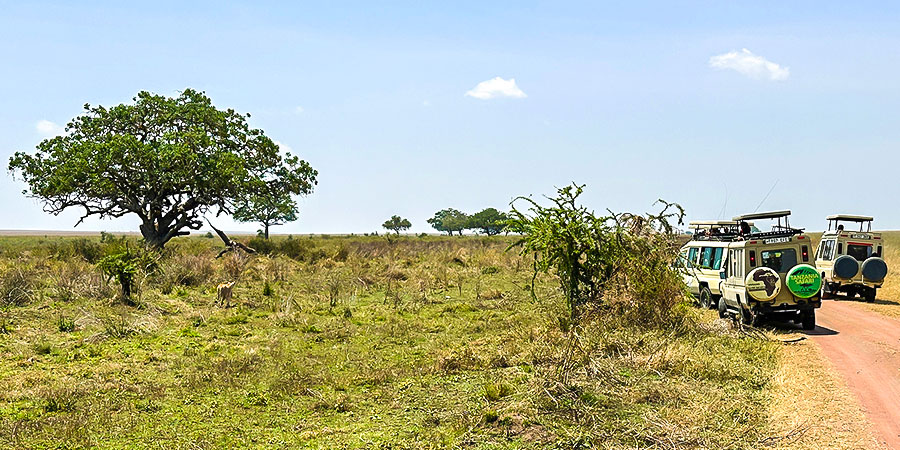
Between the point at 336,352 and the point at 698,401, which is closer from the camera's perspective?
the point at 698,401

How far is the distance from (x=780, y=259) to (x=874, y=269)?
275 inches

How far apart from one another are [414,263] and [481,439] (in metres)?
26.4

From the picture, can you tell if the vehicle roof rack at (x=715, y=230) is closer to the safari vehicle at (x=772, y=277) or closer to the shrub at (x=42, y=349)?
the safari vehicle at (x=772, y=277)

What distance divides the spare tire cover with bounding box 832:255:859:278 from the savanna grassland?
9.15 m

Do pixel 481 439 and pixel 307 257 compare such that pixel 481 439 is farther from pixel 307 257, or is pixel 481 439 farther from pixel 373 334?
pixel 307 257

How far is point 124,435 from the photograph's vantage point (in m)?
7.49

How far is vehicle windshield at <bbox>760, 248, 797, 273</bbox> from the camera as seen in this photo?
14312mm

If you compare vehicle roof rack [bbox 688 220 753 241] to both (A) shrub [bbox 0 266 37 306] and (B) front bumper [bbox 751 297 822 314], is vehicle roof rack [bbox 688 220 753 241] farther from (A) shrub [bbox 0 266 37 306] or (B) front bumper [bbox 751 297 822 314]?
(A) shrub [bbox 0 266 37 306]

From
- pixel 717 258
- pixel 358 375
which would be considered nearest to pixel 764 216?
pixel 717 258

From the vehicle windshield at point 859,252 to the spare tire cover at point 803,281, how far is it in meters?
9.00

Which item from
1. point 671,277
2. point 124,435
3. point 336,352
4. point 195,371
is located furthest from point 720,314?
point 124,435

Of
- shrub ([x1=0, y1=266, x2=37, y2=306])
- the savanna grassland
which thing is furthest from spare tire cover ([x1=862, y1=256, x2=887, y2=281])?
shrub ([x1=0, y1=266, x2=37, y2=306])

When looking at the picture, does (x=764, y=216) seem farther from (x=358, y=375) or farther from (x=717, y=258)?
(x=358, y=375)

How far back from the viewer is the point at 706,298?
16797mm
